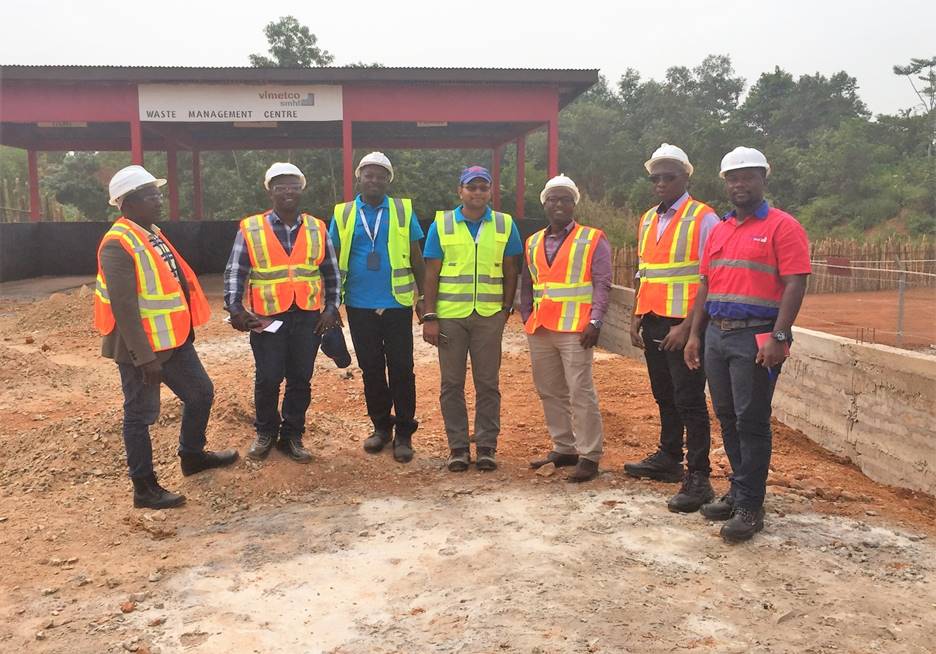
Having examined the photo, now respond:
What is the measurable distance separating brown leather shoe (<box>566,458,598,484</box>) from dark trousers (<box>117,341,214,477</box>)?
221cm

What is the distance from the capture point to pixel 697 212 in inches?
165

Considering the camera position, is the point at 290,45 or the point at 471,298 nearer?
the point at 471,298

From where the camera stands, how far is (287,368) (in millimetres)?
4906

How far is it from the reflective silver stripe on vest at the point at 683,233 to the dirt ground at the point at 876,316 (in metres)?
7.63

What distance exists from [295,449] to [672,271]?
2580 millimetres

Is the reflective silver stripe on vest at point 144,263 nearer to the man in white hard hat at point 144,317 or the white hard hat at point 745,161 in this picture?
the man in white hard hat at point 144,317

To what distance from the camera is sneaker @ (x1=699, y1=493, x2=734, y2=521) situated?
395 cm

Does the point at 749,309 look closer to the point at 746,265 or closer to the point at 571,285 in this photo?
the point at 746,265

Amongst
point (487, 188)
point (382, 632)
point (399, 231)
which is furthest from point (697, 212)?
point (382, 632)

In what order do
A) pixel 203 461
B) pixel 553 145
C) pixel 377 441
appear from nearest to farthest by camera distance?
1. pixel 203 461
2. pixel 377 441
3. pixel 553 145

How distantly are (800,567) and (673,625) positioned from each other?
876 millimetres

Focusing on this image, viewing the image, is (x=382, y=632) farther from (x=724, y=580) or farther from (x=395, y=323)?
(x=395, y=323)

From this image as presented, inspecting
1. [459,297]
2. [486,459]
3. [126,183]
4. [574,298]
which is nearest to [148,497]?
[126,183]

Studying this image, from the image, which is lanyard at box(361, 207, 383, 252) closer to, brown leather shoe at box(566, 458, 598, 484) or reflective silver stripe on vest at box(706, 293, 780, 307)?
brown leather shoe at box(566, 458, 598, 484)
